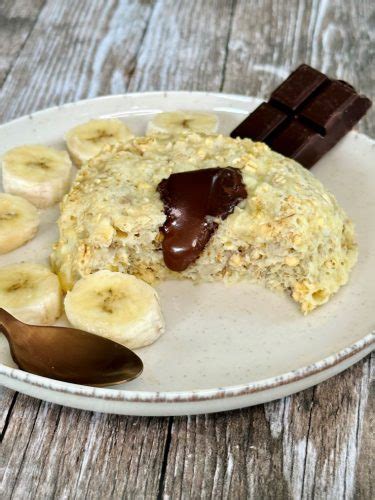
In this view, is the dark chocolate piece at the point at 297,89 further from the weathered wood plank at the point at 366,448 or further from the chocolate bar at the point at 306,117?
the weathered wood plank at the point at 366,448

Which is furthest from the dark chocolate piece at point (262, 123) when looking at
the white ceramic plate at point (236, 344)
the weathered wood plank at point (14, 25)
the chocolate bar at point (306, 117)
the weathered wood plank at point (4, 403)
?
the weathered wood plank at point (14, 25)

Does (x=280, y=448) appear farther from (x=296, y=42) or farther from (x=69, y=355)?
(x=296, y=42)

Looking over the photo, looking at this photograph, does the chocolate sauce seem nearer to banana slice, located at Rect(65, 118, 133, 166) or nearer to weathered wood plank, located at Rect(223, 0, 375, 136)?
banana slice, located at Rect(65, 118, 133, 166)

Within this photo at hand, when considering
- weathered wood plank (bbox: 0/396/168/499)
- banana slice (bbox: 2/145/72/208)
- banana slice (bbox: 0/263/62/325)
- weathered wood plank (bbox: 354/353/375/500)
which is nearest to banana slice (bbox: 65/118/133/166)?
banana slice (bbox: 2/145/72/208)

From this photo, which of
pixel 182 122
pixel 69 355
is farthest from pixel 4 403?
pixel 182 122

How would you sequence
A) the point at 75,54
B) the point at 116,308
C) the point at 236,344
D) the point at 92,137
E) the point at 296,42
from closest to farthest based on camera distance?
the point at 116,308 → the point at 236,344 → the point at 92,137 → the point at 75,54 → the point at 296,42

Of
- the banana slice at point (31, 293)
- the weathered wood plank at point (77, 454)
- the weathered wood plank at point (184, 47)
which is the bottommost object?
the weathered wood plank at point (184, 47)
